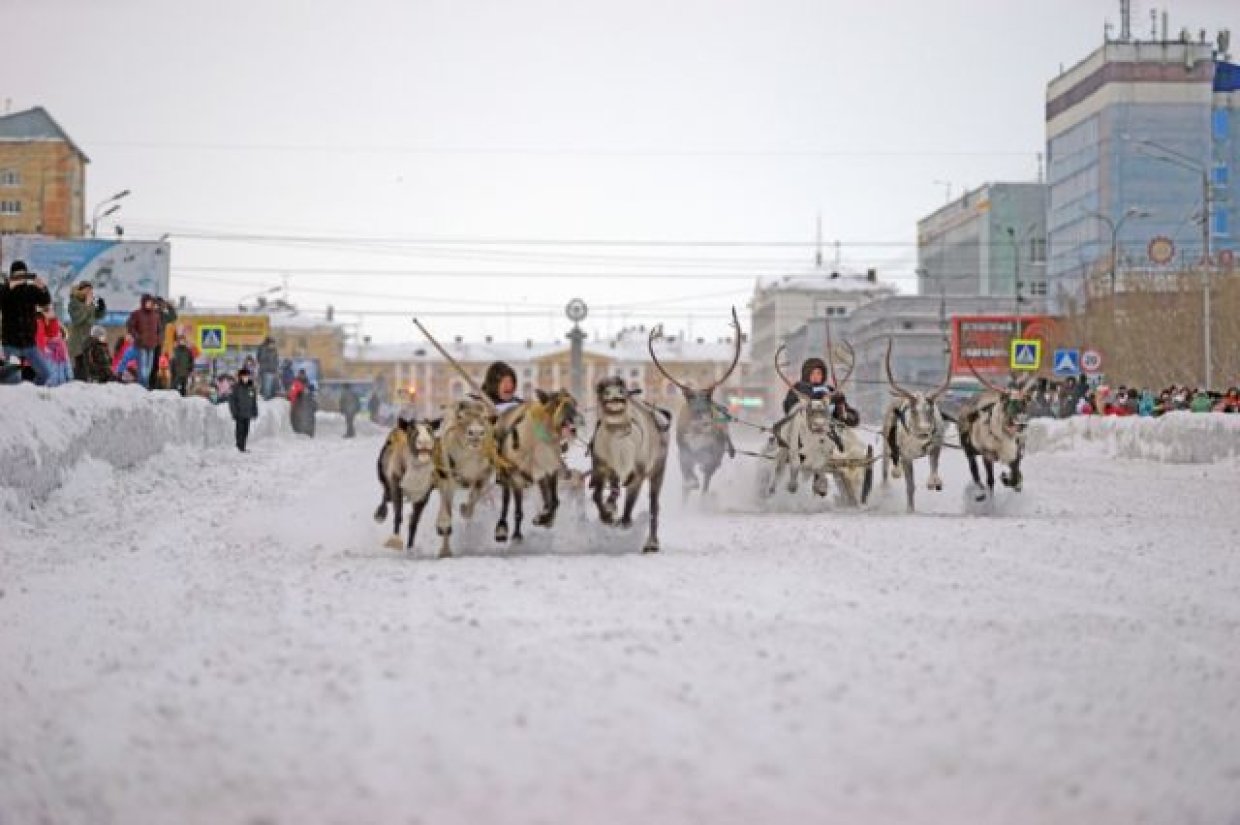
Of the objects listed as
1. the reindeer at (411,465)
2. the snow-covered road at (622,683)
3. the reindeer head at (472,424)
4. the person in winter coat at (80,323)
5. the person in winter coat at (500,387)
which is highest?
the person in winter coat at (80,323)

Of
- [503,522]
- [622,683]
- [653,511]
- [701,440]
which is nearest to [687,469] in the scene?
[701,440]

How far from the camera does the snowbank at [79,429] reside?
18094mm

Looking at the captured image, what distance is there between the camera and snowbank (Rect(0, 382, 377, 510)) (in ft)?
59.4

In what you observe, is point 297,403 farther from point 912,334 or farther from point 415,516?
point 912,334

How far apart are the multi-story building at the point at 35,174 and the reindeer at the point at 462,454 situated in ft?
173

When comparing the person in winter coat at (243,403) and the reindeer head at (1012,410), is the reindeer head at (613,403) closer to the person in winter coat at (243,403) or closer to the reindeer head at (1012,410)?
the reindeer head at (1012,410)

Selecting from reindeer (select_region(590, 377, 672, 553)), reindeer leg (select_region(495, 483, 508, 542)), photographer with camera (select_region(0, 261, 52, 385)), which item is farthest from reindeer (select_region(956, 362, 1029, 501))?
photographer with camera (select_region(0, 261, 52, 385))

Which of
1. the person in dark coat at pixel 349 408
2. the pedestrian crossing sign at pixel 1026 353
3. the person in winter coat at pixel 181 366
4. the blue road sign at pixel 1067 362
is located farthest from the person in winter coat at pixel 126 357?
the blue road sign at pixel 1067 362

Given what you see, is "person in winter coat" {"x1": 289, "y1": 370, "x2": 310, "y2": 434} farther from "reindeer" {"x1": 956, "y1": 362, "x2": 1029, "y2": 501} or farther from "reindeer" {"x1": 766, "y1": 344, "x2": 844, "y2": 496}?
"reindeer" {"x1": 956, "y1": 362, "x2": 1029, "y2": 501}

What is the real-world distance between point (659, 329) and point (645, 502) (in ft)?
9.76

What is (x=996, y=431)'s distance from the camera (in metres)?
20.7

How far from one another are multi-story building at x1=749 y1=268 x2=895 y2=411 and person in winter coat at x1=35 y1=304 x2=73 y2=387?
5094 inches

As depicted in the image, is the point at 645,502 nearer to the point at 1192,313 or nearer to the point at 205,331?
the point at 205,331

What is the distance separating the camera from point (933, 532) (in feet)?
55.8
